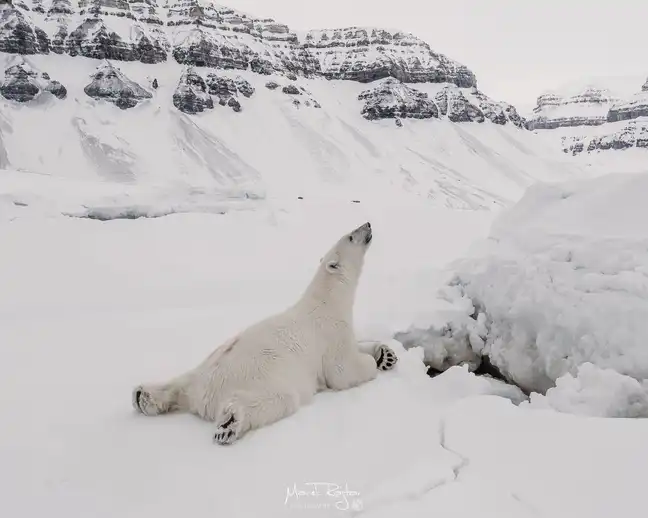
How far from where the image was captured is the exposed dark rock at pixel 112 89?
139ft

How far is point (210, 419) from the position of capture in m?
2.86

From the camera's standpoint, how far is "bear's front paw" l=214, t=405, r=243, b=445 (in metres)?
2.55

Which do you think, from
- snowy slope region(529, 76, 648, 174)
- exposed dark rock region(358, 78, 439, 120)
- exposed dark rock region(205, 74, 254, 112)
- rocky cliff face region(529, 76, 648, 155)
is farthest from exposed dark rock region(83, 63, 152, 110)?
rocky cliff face region(529, 76, 648, 155)

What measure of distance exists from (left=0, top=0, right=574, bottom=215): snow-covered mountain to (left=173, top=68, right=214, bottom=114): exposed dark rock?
0.11m

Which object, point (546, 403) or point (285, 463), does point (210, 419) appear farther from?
point (546, 403)

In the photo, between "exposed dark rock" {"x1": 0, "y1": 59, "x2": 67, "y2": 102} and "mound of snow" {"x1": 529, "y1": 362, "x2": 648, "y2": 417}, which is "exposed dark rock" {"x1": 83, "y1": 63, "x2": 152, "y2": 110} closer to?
"exposed dark rock" {"x1": 0, "y1": 59, "x2": 67, "y2": 102}

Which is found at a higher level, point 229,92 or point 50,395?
point 229,92

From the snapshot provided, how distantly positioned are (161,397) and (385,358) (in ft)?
4.97

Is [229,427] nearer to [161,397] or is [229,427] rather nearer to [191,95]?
[161,397]

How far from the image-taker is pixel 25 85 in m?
40.2

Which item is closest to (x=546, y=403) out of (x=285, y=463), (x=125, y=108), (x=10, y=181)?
(x=285, y=463)

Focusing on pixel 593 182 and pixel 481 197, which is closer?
pixel 593 182

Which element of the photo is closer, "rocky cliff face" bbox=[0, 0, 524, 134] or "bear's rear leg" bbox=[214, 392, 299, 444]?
"bear's rear leg" bbox=[214, 392, 299, 444]

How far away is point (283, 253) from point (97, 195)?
14.2ft
